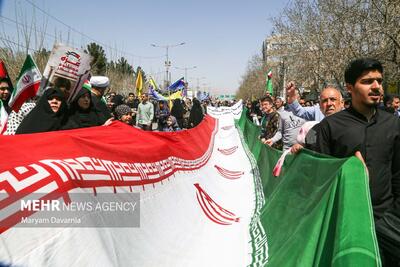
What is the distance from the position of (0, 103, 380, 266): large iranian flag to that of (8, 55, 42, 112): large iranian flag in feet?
8.97

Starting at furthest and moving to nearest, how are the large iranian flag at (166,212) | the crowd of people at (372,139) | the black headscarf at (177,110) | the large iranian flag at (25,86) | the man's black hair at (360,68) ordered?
1. the black headscarf at (177,110)
2. the large iranian flag at (25,86)
3. the man's black hair at (360,68)
4. the crowd of people at (372,139)
5. the large iranian flag at (166,212)

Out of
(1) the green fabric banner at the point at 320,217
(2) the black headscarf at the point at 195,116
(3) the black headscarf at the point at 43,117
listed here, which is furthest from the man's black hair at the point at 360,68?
(2) the black headscarf at the point at 195,116

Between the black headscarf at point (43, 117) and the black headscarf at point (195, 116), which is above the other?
the black headscarf at point (43, 117)

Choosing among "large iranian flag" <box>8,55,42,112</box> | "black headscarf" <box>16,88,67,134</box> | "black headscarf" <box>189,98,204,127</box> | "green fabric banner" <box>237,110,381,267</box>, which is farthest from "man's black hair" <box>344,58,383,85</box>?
"black headscarf" <box>189,98,204,127</box>

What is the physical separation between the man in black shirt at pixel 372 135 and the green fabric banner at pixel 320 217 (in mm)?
160

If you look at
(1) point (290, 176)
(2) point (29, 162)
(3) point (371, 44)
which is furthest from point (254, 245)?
(3) point (371, 44)

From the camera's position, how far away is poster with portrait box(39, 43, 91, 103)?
17.4ft

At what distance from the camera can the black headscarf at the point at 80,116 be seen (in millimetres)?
5508

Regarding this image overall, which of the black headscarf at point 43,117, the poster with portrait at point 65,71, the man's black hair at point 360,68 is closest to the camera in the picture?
the man's black hair at point 360,68

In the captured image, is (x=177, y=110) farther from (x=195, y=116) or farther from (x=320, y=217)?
(x=320, y=217)

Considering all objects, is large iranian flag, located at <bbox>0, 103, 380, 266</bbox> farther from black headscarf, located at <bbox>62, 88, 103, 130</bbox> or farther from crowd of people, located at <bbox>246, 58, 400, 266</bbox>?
black headscarf, located at <bbox>62, 88, 103, 130</bbox>

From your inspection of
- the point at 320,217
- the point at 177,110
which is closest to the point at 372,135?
the point at 320,217

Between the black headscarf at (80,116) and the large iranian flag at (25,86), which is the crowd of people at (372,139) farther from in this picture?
the large iranian flag at (25,86)

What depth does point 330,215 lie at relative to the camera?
326cm
